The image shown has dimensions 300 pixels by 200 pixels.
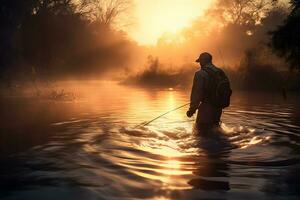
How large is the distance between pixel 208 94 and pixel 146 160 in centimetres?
278

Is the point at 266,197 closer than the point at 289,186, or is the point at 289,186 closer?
the point at 266,197

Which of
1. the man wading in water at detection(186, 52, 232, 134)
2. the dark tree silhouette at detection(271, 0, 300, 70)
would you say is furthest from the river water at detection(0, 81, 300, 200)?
the dark tree silhouette at detection(271, 0, 300, 70)

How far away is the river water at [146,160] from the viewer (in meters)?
6.53

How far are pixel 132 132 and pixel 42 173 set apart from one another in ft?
15.0

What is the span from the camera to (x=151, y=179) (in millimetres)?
7148

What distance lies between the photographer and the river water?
6527mm

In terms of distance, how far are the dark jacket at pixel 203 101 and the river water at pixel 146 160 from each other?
0.43m

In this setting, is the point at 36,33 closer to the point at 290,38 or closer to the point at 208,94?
the point at 290,38

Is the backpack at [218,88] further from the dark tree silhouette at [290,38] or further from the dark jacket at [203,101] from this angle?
the dark tree silhouette at [290,38]

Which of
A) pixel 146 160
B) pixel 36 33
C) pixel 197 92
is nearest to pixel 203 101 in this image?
pixel 197 92

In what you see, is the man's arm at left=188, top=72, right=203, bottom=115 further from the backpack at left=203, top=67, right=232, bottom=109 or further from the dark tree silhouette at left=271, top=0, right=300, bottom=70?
the dark tree silhouette at left=271, top=0, right=300, bottom=70

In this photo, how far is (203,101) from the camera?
10727 mm

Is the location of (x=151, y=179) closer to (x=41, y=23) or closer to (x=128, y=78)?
(x=41, y=23)

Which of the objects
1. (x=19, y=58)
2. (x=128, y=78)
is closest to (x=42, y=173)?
(x=19, y=58)
